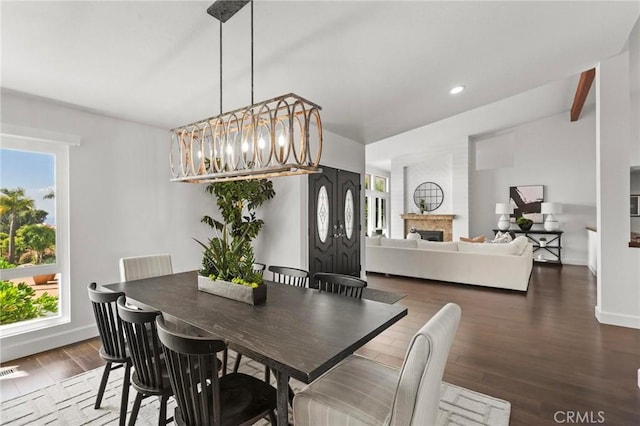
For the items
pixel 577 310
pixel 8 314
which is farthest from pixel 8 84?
pixel 577 310

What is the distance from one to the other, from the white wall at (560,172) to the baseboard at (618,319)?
5188mm

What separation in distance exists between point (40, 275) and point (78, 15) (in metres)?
2.57

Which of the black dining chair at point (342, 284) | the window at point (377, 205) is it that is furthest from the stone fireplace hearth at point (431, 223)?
the black dining chair at point (342, 284)

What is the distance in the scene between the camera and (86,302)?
335cm

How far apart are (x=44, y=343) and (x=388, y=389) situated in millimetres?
3459

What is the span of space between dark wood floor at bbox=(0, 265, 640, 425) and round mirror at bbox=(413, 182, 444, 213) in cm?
519

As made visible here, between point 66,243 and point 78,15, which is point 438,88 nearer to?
point 78,15

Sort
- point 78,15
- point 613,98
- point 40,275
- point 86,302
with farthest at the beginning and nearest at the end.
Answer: point 613,98, point 86,302, point 40,275, point 78,15

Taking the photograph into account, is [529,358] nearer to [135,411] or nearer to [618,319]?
[618,319]

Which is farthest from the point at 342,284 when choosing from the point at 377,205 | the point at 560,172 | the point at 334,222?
the point at 377,205

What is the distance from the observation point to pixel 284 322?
1669 mm

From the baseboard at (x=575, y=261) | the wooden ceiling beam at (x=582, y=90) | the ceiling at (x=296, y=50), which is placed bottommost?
the baseboard at (x=575, y=261)

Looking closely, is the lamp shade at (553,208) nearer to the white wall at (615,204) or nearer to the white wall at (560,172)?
the white wall at (560,172)

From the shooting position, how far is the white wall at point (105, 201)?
119 inches
